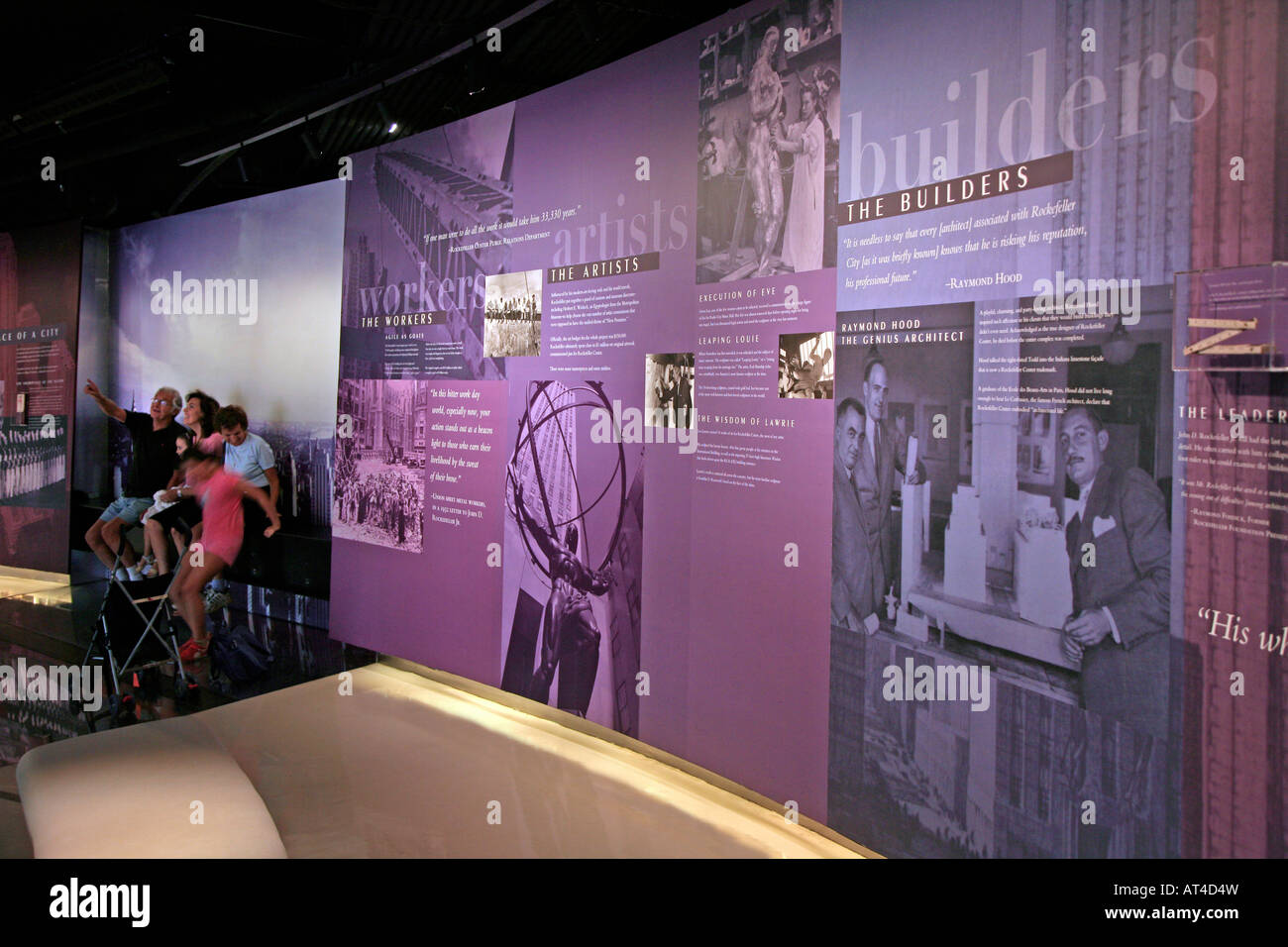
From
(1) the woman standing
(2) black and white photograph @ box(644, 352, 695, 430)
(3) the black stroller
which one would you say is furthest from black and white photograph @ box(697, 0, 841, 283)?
(3) the black stroller

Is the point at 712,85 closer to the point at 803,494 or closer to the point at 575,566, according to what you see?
the point at 803,494

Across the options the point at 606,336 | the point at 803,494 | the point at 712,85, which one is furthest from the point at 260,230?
the point at 803,494

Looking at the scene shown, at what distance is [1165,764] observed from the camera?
8.04 ft

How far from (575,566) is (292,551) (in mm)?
3660

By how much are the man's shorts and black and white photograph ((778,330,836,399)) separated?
6424 millimetres

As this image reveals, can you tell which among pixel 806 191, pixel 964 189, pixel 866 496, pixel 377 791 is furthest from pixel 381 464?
pixel 964 189

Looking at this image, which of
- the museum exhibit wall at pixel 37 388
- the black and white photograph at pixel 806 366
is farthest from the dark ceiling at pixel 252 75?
the black and white photograph at pixel 806 366

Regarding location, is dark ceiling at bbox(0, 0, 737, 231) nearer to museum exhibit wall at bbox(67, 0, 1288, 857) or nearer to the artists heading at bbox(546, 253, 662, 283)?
museum exhibit wall at bbox(67, 0, 1288, 857)

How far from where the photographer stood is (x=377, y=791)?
13.4 feet

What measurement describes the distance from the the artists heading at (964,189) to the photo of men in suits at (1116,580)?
73cm

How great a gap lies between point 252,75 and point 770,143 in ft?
16.9

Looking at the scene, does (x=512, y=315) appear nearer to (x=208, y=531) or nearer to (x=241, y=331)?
(x=208, y=531)

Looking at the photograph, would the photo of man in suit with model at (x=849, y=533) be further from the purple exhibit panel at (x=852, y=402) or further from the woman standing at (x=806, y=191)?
the woman standing at (x=806, y=191)

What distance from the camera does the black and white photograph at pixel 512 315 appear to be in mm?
4895
